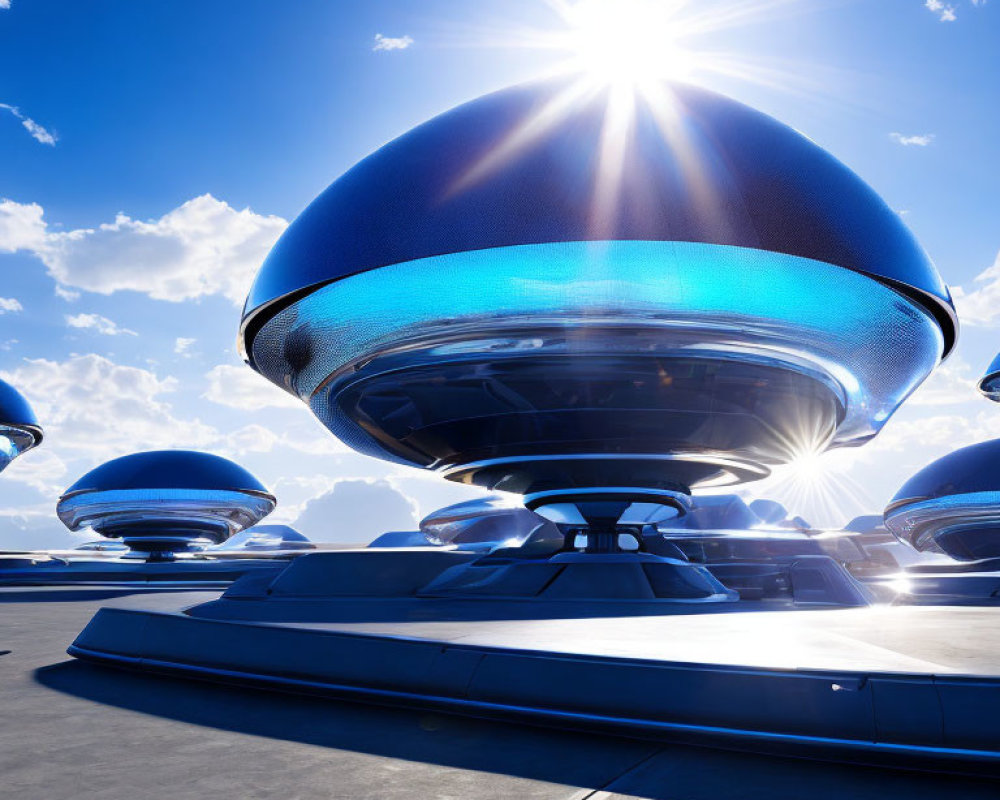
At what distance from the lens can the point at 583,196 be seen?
7598 millimetres

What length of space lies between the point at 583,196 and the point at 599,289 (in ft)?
2.79

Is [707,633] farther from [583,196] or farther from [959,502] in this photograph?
[959,502]

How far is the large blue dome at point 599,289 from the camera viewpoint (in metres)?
7.56

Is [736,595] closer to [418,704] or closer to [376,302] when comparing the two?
[376,302]

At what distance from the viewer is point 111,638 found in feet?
16.1

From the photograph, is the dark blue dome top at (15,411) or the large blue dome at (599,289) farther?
the dark blue dome top at (15,411)

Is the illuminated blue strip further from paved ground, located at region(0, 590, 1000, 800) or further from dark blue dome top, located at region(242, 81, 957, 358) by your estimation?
paved ground, located at region(0, 590, 1000, 800)

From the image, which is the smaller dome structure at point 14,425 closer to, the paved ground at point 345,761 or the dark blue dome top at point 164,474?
the dark blue dome top at point 164,474

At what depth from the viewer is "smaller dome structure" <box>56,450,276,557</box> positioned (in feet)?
95.3

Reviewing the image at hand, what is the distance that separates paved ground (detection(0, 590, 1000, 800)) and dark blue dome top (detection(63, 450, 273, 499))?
88.6 feet

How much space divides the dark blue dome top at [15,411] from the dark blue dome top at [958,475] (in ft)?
107

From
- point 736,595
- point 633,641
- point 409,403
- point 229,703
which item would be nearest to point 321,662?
point 229,703

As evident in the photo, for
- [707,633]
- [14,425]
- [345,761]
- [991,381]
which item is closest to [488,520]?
[14,425]

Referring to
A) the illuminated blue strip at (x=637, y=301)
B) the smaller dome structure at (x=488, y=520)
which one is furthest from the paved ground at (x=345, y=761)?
the smaller dome structure at (x=488, y=520)
